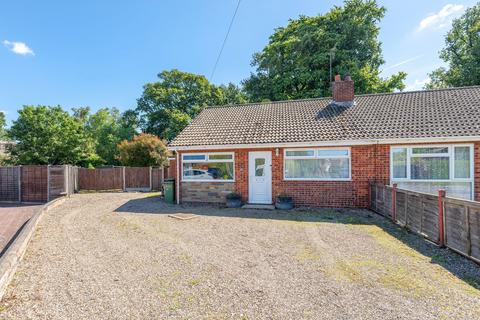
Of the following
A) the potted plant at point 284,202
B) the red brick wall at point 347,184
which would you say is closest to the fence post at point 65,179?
the red brick wall at point 347,184

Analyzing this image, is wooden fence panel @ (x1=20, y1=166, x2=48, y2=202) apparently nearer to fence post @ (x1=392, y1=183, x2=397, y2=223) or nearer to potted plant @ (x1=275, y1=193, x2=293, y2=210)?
potted plant @ (x1=275, y1=193, x2=293, y2=210)

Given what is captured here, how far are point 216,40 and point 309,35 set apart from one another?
13.8 metres

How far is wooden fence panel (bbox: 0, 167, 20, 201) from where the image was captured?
45.5 feet

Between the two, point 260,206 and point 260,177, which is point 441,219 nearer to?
point 260,206

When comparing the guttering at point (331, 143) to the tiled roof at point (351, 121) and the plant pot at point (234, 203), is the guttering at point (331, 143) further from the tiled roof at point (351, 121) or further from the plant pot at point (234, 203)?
the plant pot at point (234, 203)

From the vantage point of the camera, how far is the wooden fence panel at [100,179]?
17781 millimetres

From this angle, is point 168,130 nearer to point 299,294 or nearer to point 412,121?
point 412,121

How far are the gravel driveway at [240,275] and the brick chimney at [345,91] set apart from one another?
300 inches

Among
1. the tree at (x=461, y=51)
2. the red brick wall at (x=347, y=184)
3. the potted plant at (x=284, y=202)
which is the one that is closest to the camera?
the red brick wall at (x=347, y=184)

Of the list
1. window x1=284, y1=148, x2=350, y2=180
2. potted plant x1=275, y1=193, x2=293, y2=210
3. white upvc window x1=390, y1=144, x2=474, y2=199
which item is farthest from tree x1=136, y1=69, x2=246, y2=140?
white upvc window x1=390, y1=144, x2=474, y2=199

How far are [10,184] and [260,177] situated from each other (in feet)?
44.2

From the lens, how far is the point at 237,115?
14.2 metres

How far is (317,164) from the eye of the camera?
10.5 m

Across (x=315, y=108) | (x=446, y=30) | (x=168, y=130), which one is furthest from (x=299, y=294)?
(x=446, y=30)
